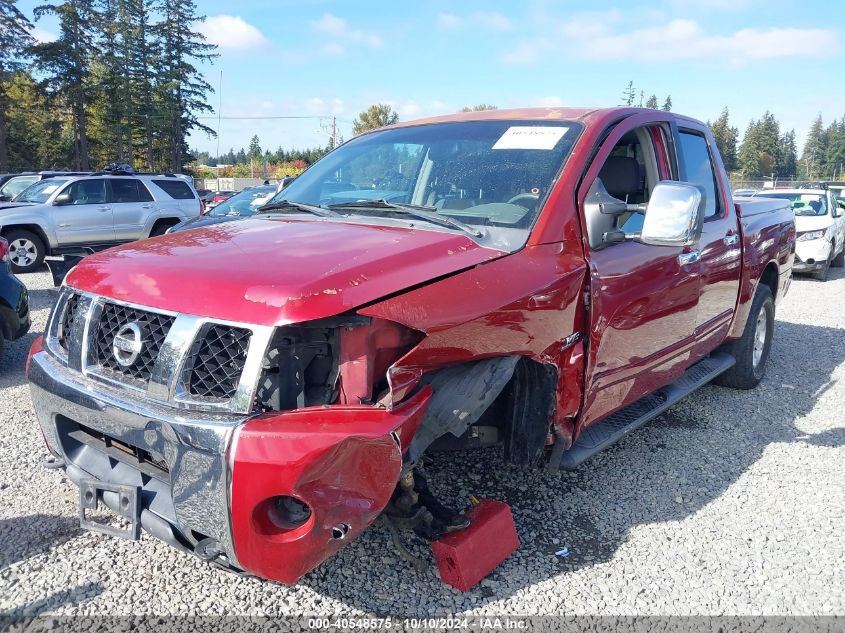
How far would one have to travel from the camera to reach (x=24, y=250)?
12.1 metres

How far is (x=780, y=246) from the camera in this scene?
5500 millimetres

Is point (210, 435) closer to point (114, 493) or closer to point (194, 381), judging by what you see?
point (194, 381)

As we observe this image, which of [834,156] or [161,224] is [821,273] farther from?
[834,156]

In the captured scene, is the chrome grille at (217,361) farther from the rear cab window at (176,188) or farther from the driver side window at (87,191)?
the rear cab window at (176,188)

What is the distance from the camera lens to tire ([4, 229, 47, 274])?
11.9 m

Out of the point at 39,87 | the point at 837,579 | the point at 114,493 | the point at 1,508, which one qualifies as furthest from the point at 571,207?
the point at 39,87

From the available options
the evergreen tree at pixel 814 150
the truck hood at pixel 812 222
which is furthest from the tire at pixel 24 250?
the evergreen tree at pixel 814 150

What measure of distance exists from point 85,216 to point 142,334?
40.3ft

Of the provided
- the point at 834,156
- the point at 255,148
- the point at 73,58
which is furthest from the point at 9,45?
the point at 834,156

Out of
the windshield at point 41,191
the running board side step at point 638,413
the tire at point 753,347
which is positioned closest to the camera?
the running board side step at point 638,413

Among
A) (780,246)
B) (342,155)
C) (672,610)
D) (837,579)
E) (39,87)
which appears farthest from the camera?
(39,87)

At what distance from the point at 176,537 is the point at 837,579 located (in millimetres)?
2741

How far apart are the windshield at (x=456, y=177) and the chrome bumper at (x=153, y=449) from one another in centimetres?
130

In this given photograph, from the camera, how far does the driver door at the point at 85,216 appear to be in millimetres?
12523
